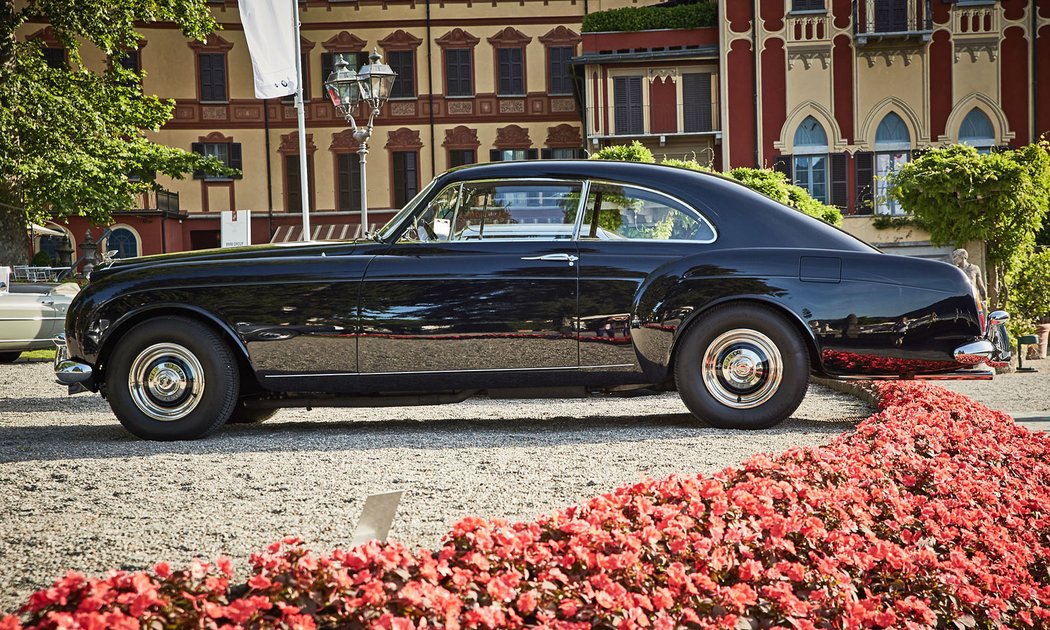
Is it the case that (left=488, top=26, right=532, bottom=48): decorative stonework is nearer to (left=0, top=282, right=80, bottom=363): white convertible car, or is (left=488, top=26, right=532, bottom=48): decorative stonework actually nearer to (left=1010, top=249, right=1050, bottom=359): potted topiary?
(left=1010, top=249, right=1050, bottom=359): potted topiary

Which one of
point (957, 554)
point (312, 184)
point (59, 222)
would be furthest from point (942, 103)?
point (957, 554)

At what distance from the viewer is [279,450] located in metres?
5.27

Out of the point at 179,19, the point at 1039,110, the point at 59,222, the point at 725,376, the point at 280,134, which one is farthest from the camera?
the point at 280,134

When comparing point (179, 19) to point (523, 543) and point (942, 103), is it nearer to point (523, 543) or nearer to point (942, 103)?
point (942, 103)

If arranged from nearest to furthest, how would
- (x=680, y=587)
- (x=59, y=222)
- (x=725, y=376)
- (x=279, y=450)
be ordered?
1. (x=680, y=587)
2. (x=279, y=450)
3. (x=725, y=376)
4. (x=59, y=222)

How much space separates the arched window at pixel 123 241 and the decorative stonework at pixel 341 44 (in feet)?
32.5

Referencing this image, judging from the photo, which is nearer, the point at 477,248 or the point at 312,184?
the point at 477,248

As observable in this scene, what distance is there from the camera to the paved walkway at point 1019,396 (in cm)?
715

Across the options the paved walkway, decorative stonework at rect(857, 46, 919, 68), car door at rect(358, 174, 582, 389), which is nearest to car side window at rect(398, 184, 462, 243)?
car door at rect(358, 174, 582, 389)

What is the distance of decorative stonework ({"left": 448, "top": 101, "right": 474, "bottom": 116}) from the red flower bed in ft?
120

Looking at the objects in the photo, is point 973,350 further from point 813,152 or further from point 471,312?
point 813,152

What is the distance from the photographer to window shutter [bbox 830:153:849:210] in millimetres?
32531

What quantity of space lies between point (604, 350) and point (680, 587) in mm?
3026

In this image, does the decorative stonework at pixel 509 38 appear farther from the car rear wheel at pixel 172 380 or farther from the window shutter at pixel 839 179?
the car rear wheel at pixel 172 380
